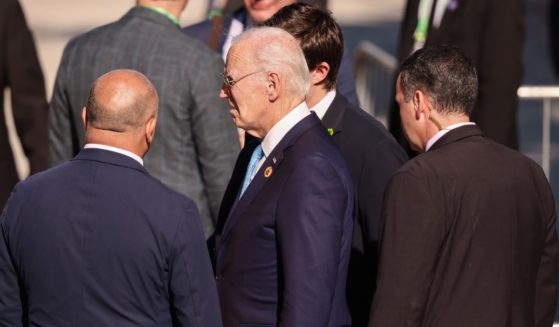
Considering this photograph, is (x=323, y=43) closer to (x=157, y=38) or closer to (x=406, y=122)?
(x=406, y=122)

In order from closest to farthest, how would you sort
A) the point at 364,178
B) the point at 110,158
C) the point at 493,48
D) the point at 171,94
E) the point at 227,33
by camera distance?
the point at 110,158 < the point at 364,178 < the point at 171,94 < the point at 227,33 < the point at 493,48

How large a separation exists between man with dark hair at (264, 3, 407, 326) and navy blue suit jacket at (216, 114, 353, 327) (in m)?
0.30

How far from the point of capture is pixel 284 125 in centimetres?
412

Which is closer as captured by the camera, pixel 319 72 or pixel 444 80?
pixel 444 80

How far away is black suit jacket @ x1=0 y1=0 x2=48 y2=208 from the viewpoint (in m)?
6.07

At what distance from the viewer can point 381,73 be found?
9898 millimetres

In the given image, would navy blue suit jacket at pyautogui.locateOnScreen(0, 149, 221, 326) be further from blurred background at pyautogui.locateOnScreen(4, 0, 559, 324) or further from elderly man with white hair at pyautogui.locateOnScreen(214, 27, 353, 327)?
blurred background at pyautogui.locateOnScreen(4, 0, 559, 324)

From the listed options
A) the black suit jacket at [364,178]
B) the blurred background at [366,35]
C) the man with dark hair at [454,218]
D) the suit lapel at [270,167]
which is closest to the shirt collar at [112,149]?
the suit lapel at [270,167]

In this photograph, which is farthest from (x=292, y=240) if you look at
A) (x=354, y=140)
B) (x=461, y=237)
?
(x=354, y=140)

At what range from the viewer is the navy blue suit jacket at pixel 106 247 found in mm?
3826

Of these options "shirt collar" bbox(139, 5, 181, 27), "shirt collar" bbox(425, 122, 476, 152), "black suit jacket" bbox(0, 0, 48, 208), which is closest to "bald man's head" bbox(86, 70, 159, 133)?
"shirt collar" bbox(425, 122, 476, 152)

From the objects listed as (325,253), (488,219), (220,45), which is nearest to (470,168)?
(488,219)

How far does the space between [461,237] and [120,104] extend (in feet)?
3.66

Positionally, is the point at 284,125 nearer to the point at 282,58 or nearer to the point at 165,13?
the point at 282,58
